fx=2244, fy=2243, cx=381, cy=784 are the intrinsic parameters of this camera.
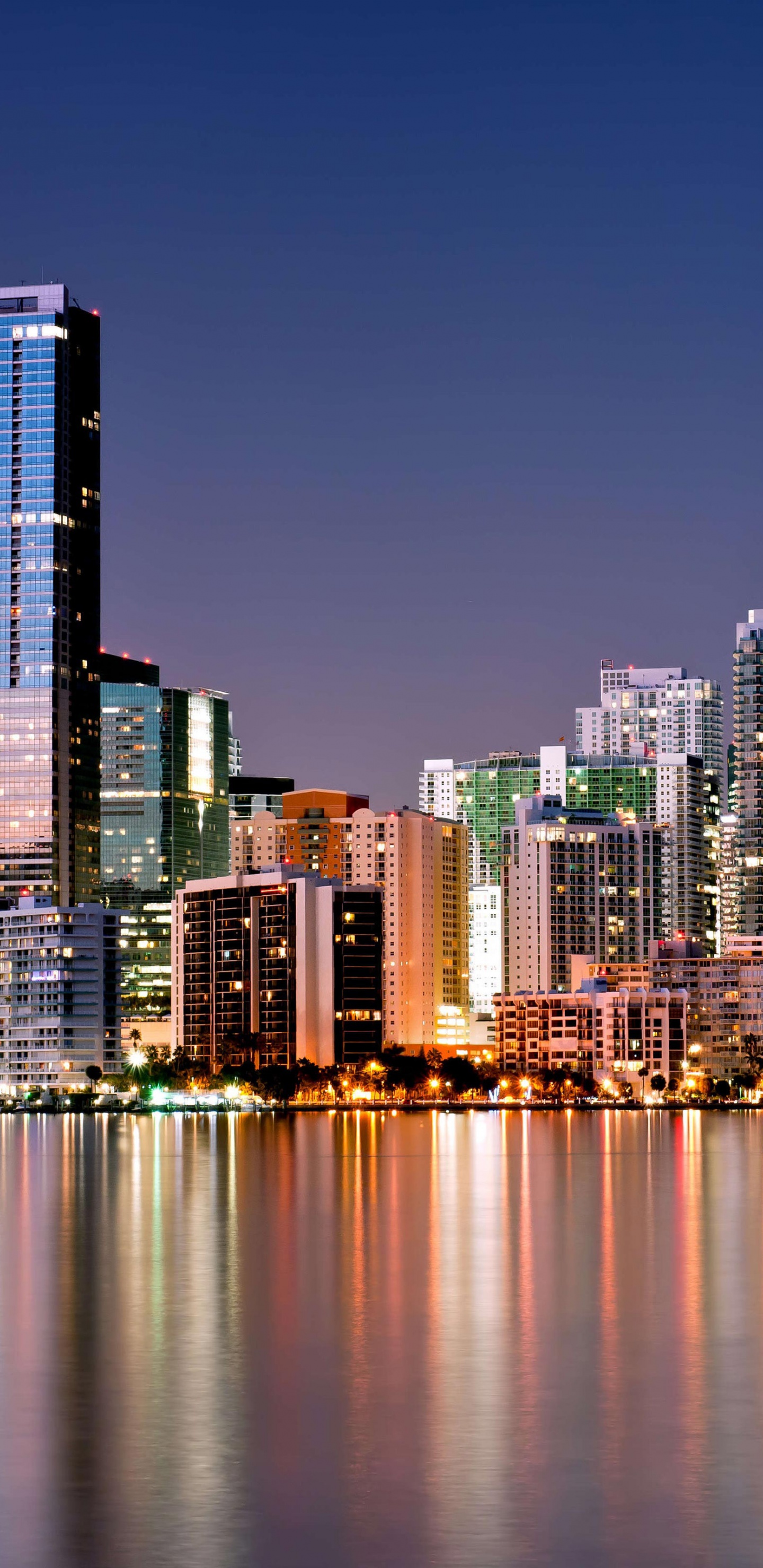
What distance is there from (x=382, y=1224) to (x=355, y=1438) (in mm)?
50992

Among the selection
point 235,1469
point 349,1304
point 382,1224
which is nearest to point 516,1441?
point 235,1469

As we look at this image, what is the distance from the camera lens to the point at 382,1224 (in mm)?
91062

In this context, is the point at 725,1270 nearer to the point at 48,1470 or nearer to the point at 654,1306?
the point at 654,1306

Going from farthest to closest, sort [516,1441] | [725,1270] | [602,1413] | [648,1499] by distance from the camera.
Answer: [725,1270], [602,1413], [516,1441], [648,1499]

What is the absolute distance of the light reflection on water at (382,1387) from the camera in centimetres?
3325

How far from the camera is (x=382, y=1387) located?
46219 mm

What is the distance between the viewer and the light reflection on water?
33.2 m

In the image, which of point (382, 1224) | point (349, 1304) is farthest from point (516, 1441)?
point (382, 1224)

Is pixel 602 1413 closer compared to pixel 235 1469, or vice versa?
pixel 235 1469

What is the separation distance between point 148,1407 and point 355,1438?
5335mm

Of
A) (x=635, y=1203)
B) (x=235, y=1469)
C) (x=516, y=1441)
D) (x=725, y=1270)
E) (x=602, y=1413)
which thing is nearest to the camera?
(x=235, y=1469)

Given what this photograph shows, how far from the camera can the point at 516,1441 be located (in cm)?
4022

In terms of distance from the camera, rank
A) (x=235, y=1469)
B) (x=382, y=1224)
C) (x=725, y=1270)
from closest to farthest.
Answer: (x=235, y=1469)
(x=725, y=1270)
(x=382, y=1224)

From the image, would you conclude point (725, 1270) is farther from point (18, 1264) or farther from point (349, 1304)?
point (18, 1264)
